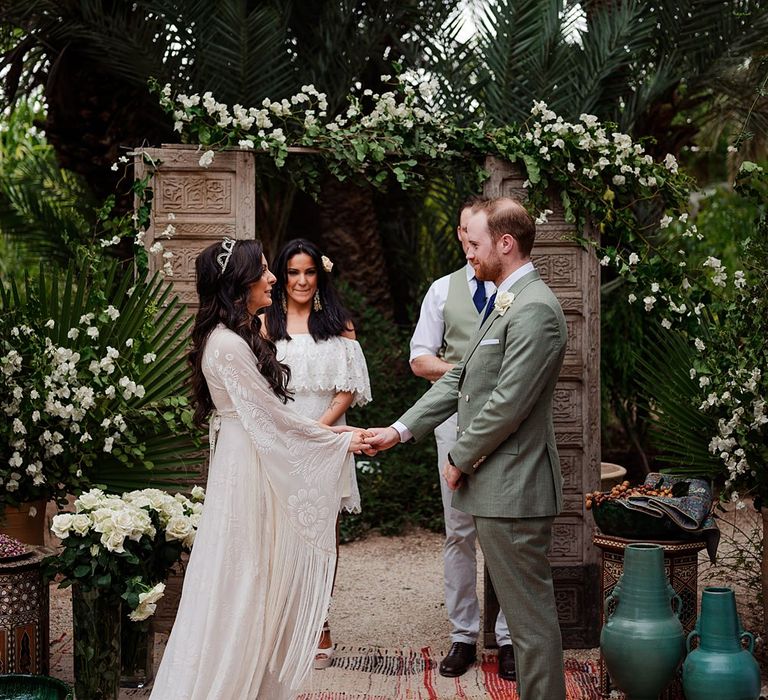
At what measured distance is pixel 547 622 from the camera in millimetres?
3730

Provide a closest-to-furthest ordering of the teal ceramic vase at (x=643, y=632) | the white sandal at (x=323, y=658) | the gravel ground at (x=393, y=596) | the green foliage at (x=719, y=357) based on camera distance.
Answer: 1. the teal ceramic vase at (x=643, y=632)
2. the green foliage at (x=719, y=357)
3. the white sandal at (x=323, y=658)
4. the gravel ground at (x=393, y=596)

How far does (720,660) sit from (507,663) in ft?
3.91

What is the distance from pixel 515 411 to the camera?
366cm

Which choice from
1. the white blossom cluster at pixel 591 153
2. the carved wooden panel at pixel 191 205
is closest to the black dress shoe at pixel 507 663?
the carved wooden panel at pixel 191 205

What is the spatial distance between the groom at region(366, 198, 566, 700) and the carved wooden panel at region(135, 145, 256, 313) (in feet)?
6.24

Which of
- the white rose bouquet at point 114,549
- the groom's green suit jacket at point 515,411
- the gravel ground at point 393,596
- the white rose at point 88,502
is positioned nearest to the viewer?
the groom's green suit jacket at point 515,411

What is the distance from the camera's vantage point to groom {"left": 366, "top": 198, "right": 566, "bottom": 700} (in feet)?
12.1

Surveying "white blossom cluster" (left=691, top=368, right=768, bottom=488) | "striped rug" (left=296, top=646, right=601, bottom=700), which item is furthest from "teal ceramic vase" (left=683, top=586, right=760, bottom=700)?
"white blossom cluster" (left=691, top=368, right=768, bottom=488)

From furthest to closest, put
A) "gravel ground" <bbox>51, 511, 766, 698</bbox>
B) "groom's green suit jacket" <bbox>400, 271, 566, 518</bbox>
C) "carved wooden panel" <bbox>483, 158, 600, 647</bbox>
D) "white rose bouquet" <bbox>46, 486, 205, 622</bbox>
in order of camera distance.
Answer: "gravel ground" <bbox>51, 511, 766, 698</bbox>
"carved wooden panel" <bbox>483, 158, 600, 647</bbox>
"white rose bouquet" <bbox>46, 486, 205, 622</bbox>
"groom's green suit jacket" <bbox>400, 271, 566, 518</bbox>

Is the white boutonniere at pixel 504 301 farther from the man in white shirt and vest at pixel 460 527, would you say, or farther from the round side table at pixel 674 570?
the round side table at pixel 674 570

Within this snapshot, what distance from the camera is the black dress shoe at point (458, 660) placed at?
4906 millimetres

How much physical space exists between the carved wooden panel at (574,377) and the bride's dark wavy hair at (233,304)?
6.39 feet

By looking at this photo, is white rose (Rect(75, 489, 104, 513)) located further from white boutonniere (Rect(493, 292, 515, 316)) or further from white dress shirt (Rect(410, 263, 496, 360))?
white boutonniere (Rect(493, 292, 515, 316))

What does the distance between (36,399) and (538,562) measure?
2.59m
